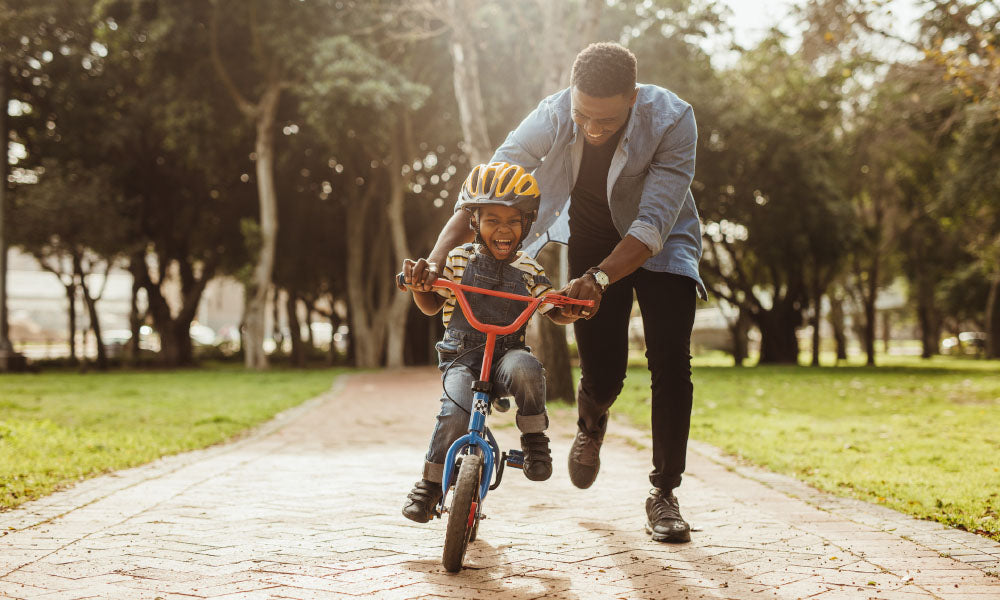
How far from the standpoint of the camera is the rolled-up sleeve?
3.46 m

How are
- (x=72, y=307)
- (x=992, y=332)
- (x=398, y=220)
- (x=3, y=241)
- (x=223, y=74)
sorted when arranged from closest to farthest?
(x=3, y=241), (x=223, y=74), (x=72, y=307), (x=398, y=220), (x=992, y=332)

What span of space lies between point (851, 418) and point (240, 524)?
25.7 feet

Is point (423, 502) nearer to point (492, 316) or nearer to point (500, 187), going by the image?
point (492, 316)

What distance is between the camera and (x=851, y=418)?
9812 mm

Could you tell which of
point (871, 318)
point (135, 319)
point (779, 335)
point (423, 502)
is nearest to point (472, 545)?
point (423, 502)

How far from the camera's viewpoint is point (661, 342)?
151 inches

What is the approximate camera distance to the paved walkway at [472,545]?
297 centimetres

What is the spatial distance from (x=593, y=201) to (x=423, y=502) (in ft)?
5.33

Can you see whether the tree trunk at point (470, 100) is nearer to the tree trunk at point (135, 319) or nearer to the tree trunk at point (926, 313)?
the tree trunk at point (135, 319)

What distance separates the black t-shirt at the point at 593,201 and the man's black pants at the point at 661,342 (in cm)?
9

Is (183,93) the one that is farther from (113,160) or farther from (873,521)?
(873,521)

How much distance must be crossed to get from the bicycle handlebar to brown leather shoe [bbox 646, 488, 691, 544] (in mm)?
1117

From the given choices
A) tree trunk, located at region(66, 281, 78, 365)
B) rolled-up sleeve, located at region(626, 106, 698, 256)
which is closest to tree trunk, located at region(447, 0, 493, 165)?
rolled-up sleeve, located at region(626, 106, 698, 256)

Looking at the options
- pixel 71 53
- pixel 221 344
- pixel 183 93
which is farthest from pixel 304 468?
pixel 221 344
